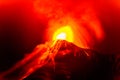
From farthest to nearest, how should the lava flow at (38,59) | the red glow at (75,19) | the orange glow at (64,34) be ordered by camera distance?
the red glow at (75,19)
the orange glow at (64,34)
the lava flow at (38,59)

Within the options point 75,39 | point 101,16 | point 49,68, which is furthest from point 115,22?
point 49,68

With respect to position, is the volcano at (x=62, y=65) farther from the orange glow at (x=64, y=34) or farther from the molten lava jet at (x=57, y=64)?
the orange glow at (x=64, y=34)

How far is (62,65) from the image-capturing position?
8844 millimetres

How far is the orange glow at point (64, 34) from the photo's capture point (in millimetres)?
10266

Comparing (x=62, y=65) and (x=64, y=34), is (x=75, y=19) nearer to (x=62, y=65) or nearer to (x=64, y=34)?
(x=64, y=34)

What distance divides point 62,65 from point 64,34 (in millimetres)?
1620

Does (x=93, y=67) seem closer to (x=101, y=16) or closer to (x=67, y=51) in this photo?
(x=67, y=51)

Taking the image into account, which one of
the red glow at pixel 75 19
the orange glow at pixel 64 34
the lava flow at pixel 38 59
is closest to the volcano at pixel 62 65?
the lava flow at pixel 38 59

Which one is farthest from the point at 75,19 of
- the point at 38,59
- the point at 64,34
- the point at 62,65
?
the point at 62,65

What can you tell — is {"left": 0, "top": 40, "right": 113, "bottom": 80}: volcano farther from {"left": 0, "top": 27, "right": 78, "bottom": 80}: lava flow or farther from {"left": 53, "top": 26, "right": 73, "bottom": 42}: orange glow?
{"left": 53, "top": 26, "right": 73, "bottom": 42}: orange glow

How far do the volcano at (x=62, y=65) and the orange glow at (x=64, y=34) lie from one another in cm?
80

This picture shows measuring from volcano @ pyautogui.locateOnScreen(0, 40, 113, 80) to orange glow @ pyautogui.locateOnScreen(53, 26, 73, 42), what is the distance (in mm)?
798

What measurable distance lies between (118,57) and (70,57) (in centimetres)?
149

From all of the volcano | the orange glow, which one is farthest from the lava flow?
the orange glow
